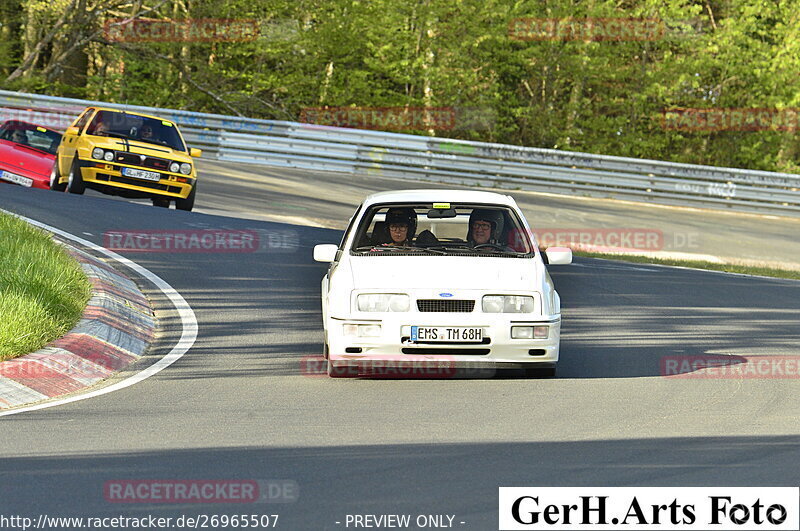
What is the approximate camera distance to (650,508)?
5.84 m

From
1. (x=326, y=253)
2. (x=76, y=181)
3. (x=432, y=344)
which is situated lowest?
(x=432, y=344)

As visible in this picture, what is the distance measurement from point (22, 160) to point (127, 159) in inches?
114

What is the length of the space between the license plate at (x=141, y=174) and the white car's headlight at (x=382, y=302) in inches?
465

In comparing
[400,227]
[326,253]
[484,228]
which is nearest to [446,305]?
[400,227]

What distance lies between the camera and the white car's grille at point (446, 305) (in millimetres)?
9211

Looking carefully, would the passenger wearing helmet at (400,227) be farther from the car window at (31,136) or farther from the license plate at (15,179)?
the car window at (31,136)

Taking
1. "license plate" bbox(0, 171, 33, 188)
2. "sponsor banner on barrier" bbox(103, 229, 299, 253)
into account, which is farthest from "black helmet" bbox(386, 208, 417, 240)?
"license plate" bbox(0, 171, 33, 188)

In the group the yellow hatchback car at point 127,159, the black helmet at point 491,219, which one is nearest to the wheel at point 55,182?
the yellow hatchback car at point 127,159

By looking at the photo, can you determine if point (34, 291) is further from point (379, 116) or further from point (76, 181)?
point (379, 116)

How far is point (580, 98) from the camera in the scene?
38.6 metres

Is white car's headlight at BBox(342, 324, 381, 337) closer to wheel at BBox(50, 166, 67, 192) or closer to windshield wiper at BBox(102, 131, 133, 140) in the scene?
windshield wiper at BBox(102, 131, 133, 140)

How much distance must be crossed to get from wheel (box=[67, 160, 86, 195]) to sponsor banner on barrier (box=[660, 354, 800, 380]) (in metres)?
12.4

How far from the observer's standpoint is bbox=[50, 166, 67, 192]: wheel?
2139 cm

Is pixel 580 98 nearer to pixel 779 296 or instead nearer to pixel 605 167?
pixel 605 167
